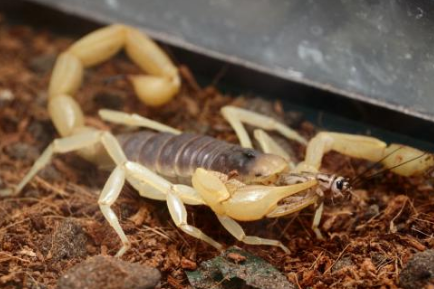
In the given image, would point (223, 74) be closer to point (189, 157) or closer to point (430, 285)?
point (189, 157)

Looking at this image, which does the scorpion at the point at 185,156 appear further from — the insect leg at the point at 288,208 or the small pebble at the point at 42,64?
the small pebble at the point at 42,64

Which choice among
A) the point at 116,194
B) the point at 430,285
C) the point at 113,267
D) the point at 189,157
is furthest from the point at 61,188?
the point at 430,285

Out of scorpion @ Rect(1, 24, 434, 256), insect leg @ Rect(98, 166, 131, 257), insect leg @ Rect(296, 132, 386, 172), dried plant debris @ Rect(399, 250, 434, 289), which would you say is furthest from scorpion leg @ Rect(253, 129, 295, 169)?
dried plant debris @ Rect(399, 250, 434, 289)

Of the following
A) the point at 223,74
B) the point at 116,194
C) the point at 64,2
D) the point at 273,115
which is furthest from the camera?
the point at 64,2

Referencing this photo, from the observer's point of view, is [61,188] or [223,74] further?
[223,74]

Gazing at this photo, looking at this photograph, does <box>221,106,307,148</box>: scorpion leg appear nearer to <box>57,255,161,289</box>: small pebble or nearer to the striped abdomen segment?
the striped abdomen segment

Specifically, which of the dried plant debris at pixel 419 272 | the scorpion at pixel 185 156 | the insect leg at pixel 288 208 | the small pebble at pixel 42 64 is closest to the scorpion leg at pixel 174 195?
the scorpion at pixel 185 156

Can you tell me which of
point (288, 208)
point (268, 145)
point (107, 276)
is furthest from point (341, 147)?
point (107, 276)

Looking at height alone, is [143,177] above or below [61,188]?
above
